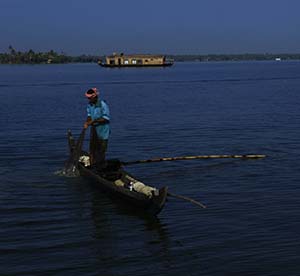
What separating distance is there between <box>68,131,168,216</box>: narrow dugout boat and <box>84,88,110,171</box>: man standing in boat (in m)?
0.39

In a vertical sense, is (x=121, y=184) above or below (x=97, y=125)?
below

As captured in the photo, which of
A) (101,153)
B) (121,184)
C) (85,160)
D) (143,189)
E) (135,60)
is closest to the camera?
(143,189)

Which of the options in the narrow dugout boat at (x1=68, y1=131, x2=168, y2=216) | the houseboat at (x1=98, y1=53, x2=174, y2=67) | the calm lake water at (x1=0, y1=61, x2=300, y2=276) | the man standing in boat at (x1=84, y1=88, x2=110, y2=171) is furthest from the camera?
the houseboat at (x1=98, y1=53, x2=174, y2=67)

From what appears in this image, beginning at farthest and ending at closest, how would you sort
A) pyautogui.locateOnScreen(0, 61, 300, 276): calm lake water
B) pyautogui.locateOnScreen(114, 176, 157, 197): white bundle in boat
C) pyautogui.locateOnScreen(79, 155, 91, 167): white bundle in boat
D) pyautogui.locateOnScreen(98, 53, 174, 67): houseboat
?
pyautogui.locateOnScreen(98, 53, 174, 67): houseboat → pyautogui.locateOnScreen(79, 155, 91, 167): white bundle in boat → pyautogui.locateOnScreen(114, 176, 157, 197): white bundle in boat → pyautogui.locateOnScreen(0, 61, 300, 276): calm lake water

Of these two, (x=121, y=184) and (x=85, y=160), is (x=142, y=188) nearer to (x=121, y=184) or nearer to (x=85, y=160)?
(x=121, y=184)

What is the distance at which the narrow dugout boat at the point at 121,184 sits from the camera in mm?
13984

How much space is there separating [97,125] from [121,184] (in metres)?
2.07

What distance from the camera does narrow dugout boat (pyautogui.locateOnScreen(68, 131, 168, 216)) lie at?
551 inches

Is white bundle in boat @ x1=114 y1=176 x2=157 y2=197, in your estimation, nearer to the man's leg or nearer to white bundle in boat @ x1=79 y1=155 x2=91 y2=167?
the man's leg

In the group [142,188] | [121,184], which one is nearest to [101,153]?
[121,184]

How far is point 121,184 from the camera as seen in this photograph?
16203mm

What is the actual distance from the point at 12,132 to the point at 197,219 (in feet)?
65.9

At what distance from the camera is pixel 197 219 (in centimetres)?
1431

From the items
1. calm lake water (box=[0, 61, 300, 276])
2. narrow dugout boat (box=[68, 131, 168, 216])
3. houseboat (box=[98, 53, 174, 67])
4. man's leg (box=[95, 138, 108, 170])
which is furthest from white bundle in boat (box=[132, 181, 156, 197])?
houseboat (box=[98, 53, 174, 67])
